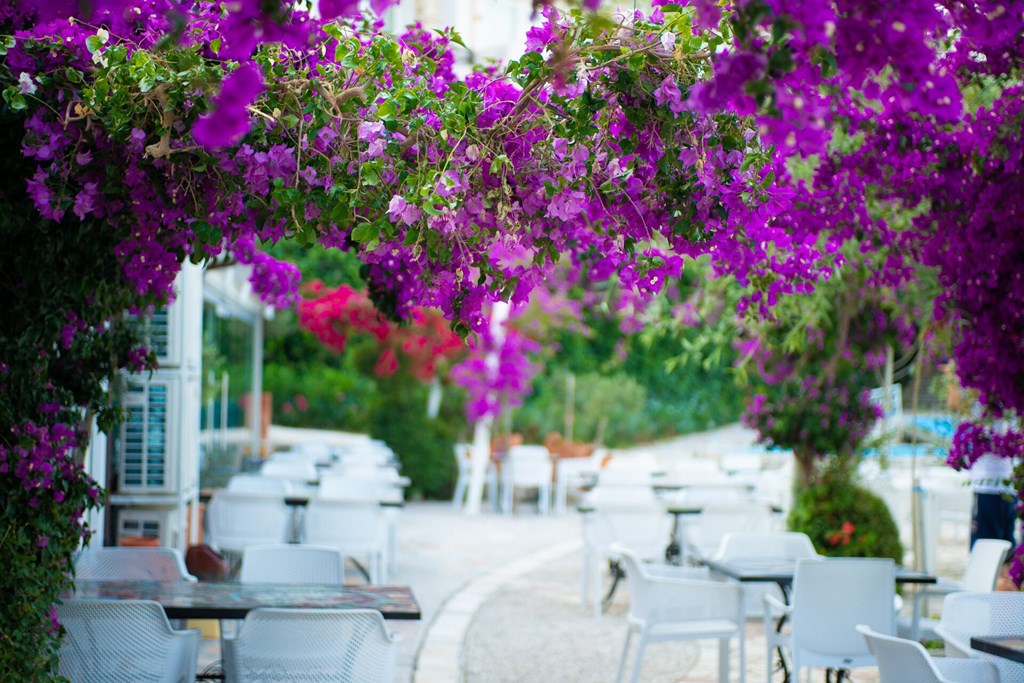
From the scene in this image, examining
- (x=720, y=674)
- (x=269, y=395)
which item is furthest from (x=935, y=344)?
(x=269, y=395)

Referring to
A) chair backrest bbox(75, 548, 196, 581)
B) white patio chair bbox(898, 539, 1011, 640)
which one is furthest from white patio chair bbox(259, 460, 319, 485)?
white patio chair bbox(898, 539, 1011, 640)

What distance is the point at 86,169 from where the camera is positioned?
2982 millimetres

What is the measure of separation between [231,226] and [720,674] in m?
3.21

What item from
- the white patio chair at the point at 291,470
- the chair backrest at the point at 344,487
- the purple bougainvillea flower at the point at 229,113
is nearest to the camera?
the purple bougainvillea flower at the point at 229,113

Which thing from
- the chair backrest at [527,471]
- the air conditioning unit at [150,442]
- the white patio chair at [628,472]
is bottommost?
the chair backrest at [527,471]

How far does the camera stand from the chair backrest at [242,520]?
736 cm

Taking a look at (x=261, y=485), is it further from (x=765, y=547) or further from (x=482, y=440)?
(x=482, y=440)

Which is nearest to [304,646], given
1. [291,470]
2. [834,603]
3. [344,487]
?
[834,603]

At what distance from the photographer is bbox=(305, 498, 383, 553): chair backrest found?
7.32 m

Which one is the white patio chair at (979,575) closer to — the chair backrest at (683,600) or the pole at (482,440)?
the chair backrest at (683,600)

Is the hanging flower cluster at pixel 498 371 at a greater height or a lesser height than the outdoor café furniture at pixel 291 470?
greater

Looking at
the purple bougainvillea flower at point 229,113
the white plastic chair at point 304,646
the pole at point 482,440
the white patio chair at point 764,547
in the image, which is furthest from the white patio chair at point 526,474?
the purple bougainvillea flower at point 229,113

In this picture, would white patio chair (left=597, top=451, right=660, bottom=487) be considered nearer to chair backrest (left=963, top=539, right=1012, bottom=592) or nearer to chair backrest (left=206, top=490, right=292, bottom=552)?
chair backrest (left=206, top=490, right=292, bottom=552)

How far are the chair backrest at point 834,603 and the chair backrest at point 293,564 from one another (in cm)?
205
